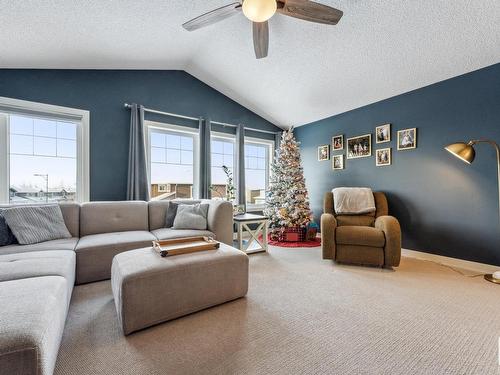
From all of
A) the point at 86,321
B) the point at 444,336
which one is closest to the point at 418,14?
the point at 444,336

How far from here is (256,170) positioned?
208 inches

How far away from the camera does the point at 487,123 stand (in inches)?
109

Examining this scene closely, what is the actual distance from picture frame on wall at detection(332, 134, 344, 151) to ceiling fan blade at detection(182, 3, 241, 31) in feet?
10.0

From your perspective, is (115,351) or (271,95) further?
(271,95)

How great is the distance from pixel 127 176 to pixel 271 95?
286 centimetres

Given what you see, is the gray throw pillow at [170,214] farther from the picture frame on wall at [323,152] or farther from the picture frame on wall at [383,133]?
the picture frame on wall at [383,133]

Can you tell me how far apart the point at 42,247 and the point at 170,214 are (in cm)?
141

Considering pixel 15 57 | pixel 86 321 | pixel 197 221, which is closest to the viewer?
pixel 86 321

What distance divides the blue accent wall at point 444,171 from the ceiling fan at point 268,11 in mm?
2175

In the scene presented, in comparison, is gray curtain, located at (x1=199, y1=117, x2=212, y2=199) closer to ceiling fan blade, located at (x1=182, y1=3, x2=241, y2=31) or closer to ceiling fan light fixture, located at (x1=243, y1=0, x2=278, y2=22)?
ceiling fan blade, located at (x1=182, y1=3, x2=241, y2=31)

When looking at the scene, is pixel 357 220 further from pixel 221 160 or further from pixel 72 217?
pixel 72 217

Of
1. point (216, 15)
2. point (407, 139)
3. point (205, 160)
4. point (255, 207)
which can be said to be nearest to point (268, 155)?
point (255, 207)

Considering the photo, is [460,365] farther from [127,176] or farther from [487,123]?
[127,176]

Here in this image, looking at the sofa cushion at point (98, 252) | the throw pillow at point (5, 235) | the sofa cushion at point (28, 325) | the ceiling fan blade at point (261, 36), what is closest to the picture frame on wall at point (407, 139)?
the ceiling fan blade at point (261, 36)
